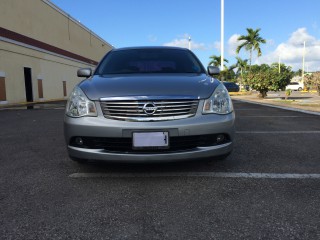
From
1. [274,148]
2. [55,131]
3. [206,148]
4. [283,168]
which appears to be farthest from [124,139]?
[55,131]

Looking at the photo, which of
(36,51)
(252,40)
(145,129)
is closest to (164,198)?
(145,129)

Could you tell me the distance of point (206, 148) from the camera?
3.10 metres

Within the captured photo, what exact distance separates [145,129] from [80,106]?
0.77 m

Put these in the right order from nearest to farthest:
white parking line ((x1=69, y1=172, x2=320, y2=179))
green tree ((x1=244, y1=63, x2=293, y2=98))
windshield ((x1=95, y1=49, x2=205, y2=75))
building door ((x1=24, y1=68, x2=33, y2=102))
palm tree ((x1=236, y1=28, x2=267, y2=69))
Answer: white parking line ((x1=69, y1=172, x2=320, y2=179)) → windshield ((x1=95, y1=49, x2=205, y2=75)) → green tree ((x1=244, y1=63, x2=293, y2=98)) → building door ((x1=24, y1=68, x2=33, y2=102)) → palm tree ((x1=236, y1=28, x2=267, y2=69))

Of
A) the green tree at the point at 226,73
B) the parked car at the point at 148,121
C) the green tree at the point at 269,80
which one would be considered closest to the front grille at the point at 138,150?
the parked car at the point at 148,121

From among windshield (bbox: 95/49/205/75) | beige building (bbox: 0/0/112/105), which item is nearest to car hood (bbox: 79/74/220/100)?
windshield (bbox: 95/49/205/75)

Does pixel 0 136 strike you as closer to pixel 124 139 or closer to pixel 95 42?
pixel 124 139

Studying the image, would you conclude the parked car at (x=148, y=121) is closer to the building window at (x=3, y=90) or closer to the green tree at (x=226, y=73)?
the building window at (x=3, y=90)

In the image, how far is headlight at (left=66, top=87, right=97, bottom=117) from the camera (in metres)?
3.14

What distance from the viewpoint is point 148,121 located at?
117 inches

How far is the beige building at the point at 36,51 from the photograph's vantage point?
59.1ft

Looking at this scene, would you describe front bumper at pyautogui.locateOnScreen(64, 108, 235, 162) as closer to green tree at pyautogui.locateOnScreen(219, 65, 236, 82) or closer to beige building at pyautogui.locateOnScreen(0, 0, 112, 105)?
beige building at pyautogui.locateOnScreen(0, 0, 112, 105)

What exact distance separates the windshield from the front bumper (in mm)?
1340

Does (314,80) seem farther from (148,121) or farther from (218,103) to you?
(148,121)
